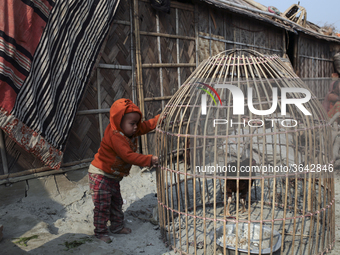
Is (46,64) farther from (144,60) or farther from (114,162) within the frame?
(144,60)

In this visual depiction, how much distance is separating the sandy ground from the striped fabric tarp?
382mm

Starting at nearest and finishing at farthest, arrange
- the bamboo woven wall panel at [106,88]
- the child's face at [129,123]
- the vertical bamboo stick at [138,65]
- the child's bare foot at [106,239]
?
the child's face at [129,123]
the child's bare foot at [106,239]
the bamboo woven wall panel at [106,88]
the vertical bamboo stick at [138,65]

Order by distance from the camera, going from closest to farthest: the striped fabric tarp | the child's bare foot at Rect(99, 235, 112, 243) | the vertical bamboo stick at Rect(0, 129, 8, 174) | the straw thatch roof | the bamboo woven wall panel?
the child's bare foot at Rect(99, 235, 112, 243) → the striped fabric tarp → the vertical bamboo stick at Rect(0, 129, 8, 174) → the bamboo woven wall panel → the straw thatch roof

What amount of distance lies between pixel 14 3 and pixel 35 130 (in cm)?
139

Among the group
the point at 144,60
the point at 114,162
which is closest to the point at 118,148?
the point at 114,162

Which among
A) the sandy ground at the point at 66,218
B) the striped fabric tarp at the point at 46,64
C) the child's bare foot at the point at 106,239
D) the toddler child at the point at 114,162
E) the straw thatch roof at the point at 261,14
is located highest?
the straw thatch roof at the point at 261,14

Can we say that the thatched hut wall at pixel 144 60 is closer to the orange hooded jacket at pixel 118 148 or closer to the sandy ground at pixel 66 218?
the sandy ground at pixel 66 218

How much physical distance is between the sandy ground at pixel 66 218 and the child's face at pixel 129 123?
109 centimetres

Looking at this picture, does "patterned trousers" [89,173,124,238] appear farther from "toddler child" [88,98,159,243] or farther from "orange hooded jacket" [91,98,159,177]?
"orange hooded jacket" [91,98,159,177]

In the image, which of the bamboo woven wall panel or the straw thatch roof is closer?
the bamboo woven wall panel

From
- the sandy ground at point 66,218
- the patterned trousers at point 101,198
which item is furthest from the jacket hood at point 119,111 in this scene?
the sandy ground at point 66,218

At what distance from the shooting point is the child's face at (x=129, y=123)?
2.65 meters

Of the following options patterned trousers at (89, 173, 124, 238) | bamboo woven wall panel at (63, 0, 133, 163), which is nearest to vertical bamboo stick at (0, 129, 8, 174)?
bamboo woven wall panel at (63, 0, 133, 163)

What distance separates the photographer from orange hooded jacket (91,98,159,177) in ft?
8.35
